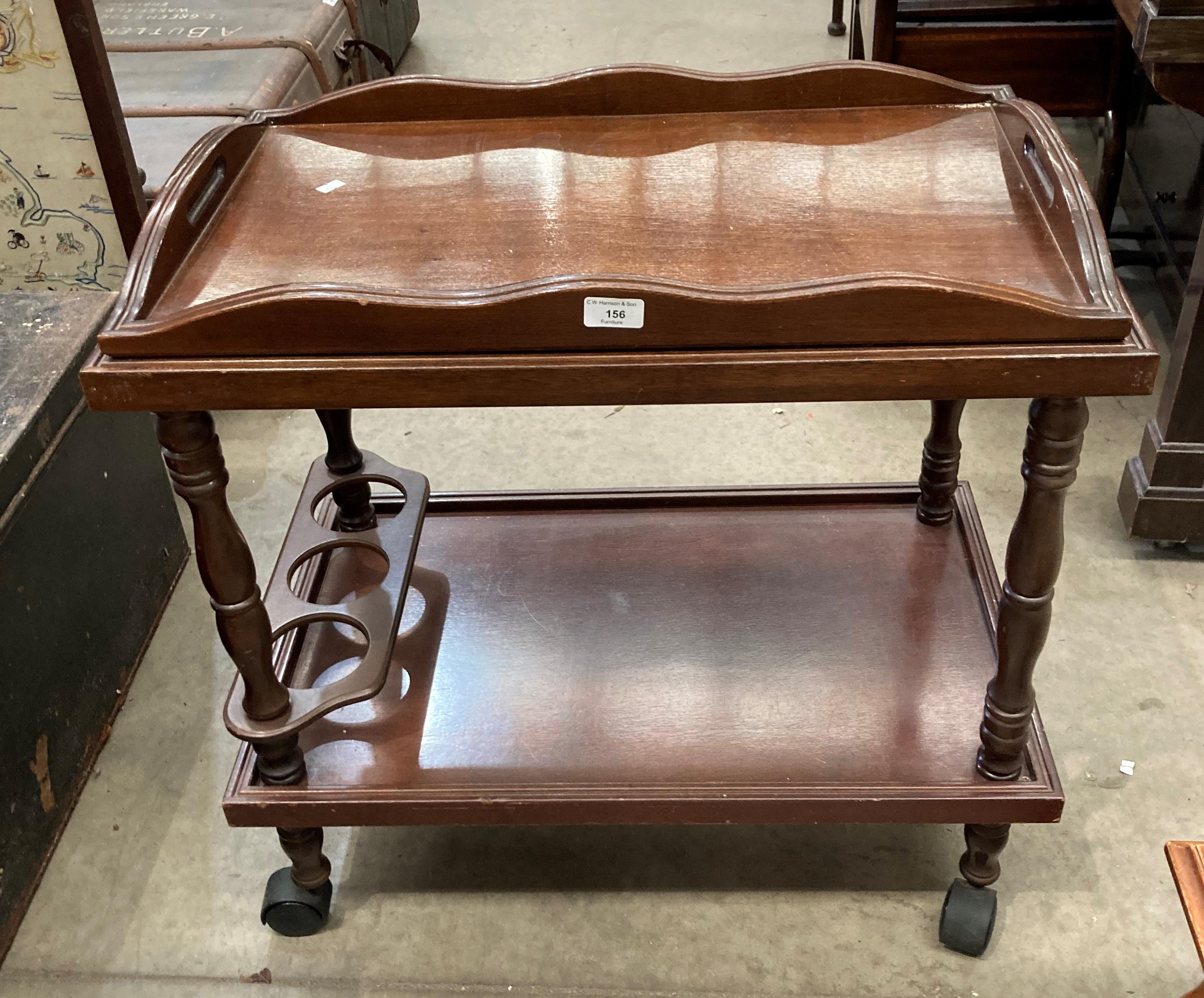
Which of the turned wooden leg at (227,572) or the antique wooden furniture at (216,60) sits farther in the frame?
the antique wooden furniture at (216,60)

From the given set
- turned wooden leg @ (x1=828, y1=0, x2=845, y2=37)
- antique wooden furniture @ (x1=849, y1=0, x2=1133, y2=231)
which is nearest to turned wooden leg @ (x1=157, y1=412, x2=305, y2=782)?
antique wooden furniture @ (x1=849, y1=0, x2=1133, y2=231)

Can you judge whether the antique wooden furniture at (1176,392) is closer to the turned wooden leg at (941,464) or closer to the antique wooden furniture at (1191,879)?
the turned wooden leg at (941,464)

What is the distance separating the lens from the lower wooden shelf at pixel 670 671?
155 cm

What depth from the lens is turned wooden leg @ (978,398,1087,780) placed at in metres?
1.25

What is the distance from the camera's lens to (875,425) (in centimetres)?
268

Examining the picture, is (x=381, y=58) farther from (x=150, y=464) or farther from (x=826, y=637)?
(x=826, y=637)

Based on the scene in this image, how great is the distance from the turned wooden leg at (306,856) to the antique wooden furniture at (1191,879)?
3.45ft

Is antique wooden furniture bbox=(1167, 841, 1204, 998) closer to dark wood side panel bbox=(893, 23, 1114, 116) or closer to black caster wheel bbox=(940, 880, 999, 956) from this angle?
black caster wheel bbox=(940, 880, 999, 956)

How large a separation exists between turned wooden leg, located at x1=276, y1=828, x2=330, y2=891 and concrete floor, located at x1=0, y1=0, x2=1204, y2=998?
3.7 inches

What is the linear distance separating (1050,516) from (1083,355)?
0.21 metres

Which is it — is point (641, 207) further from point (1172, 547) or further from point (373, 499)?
point (1172, 547)

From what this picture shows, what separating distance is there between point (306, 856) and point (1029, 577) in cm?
101

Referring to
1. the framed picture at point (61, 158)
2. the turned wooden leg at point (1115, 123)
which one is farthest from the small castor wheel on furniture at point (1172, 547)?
the framed picture at point (61, 158)

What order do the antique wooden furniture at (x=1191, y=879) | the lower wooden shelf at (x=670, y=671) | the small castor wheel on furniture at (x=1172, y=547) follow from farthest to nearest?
the small castor wheel on furniture at (x=1172, y=547), the lower wooden shelf at (x=670, y=671), the antique wooden furniture at (x=1191, y=879)
